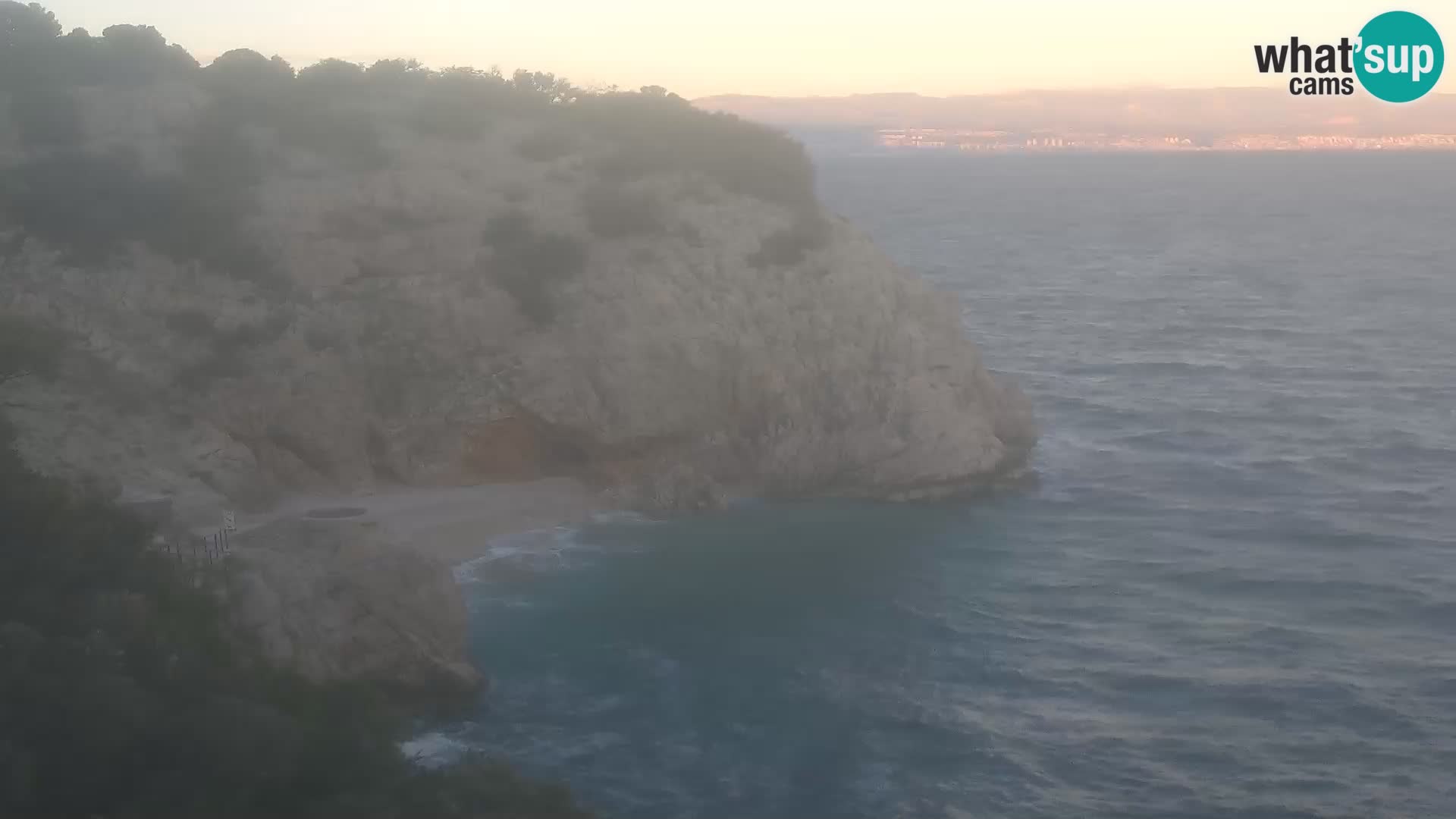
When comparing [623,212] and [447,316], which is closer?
[447,316]

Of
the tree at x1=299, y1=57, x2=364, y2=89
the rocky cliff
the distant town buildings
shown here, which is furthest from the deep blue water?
the distant town buildings

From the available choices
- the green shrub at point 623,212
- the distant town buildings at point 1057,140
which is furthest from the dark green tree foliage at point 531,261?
the distant town buildings at point 1057,140

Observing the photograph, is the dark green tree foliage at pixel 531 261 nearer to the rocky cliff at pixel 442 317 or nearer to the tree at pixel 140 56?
the rocky cliff at pixel 442 317

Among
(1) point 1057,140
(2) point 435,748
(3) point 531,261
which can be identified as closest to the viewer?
(2) point 435,748

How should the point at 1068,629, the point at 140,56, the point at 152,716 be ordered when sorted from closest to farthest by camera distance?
the point at 152,716
the point at 1068,629
the point at 140,56

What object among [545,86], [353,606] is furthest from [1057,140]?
[353,606]

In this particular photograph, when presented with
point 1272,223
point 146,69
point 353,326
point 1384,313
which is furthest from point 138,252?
point 1272,223

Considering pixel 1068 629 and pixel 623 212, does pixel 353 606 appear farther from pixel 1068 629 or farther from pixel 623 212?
pixel 623 212
